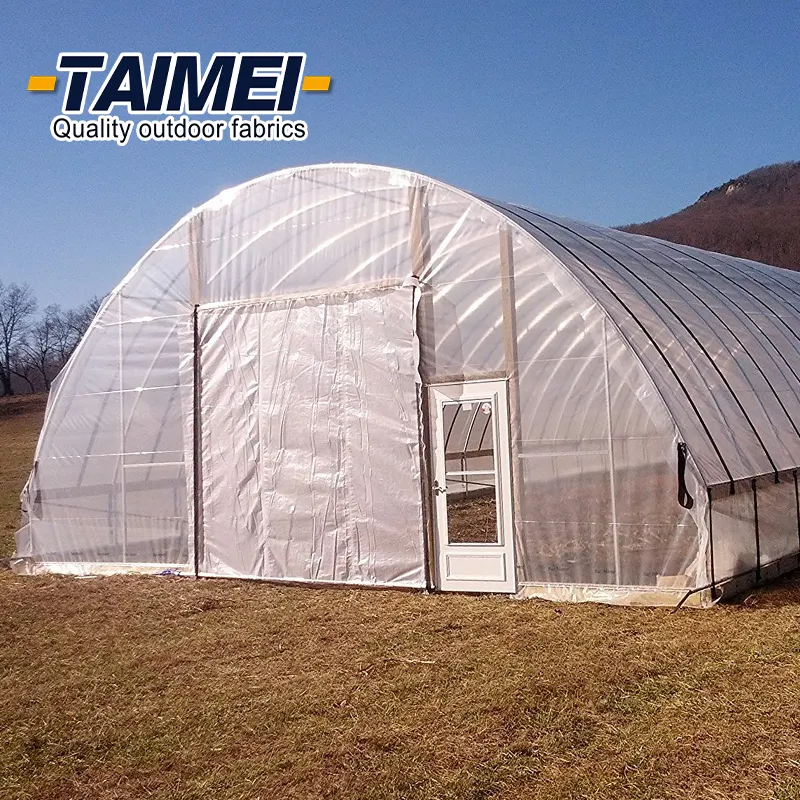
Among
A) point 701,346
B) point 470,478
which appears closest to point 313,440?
point 470,478

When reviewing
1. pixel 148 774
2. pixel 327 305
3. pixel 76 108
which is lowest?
pixel 148 774

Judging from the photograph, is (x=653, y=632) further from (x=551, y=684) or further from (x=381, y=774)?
(x=381, y=774)

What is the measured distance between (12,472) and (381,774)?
2557 cm

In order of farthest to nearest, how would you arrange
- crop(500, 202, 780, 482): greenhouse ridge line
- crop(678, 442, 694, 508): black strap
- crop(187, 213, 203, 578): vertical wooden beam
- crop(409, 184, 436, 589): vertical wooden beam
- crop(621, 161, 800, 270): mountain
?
crop(621, 161, 800, 270): mountain → crop(187, 213, 203, 578): vertical wooden beam → crop(409, 184, 436, 589): vertical wooden beam → crop(500, 202, 780, 482): greenhouse ridge line → crop(678, 442, 694, 508): black strap

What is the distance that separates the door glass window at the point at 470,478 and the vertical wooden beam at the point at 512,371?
21cm

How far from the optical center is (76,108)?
1241 centimetres

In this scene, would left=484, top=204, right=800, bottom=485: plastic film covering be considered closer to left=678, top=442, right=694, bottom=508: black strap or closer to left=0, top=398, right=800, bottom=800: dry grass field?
left=678, top=442, right=694, bottom=508: black strap

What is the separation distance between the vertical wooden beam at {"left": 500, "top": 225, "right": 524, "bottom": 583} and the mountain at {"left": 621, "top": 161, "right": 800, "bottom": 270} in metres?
54.8

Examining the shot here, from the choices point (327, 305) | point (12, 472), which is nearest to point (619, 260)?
point (327, 305)

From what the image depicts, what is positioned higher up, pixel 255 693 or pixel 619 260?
pixel 619 260

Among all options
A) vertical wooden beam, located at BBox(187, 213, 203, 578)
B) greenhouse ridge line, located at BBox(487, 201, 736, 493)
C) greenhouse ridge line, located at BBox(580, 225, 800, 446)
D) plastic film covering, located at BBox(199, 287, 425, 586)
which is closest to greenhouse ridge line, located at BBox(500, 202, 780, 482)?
greenhouse ridge line, located at BBox(580, 225, 800, 446)

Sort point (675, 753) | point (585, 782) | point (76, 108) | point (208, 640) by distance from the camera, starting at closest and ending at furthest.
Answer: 1. point (585, 782)
2. point (675, 753)
3. point (208, 640)
4. point (76, 108)

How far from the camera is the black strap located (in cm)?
812

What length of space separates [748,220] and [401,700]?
9186cm
